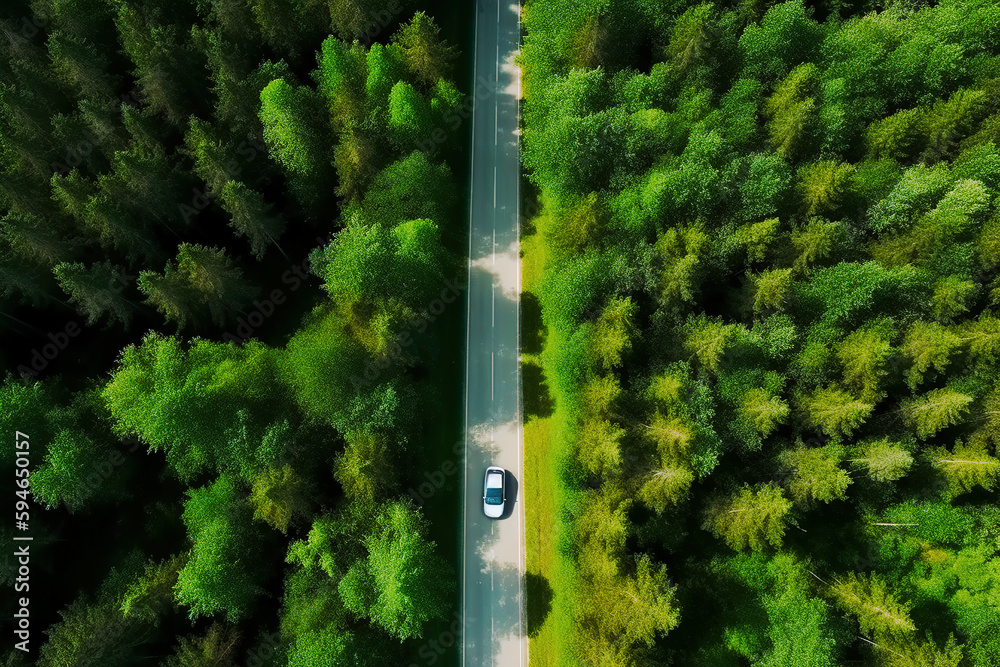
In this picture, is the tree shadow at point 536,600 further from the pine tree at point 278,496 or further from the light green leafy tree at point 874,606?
the light green leafy tree at point 874,606

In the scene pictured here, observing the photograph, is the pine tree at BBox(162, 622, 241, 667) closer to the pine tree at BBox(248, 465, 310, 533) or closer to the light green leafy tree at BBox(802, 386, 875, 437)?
the pine tree at BBox(248, 465, 310, 533)

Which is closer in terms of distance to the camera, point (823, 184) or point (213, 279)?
point (213, 279)

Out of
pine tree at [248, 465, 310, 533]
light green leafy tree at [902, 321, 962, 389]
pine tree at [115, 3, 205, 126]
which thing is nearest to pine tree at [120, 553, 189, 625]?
pine tree at [248, 465, 310, 533]

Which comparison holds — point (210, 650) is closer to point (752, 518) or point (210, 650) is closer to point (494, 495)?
point (494, 495)

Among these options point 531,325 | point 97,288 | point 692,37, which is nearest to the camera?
point 97,288

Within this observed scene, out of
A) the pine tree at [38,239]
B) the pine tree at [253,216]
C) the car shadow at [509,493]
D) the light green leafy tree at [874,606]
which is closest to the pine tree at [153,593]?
the car shadow at [509,493]

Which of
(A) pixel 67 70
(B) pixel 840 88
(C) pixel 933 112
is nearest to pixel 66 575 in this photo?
(A) pixel 67 70

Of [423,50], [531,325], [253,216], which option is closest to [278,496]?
[253,216]
